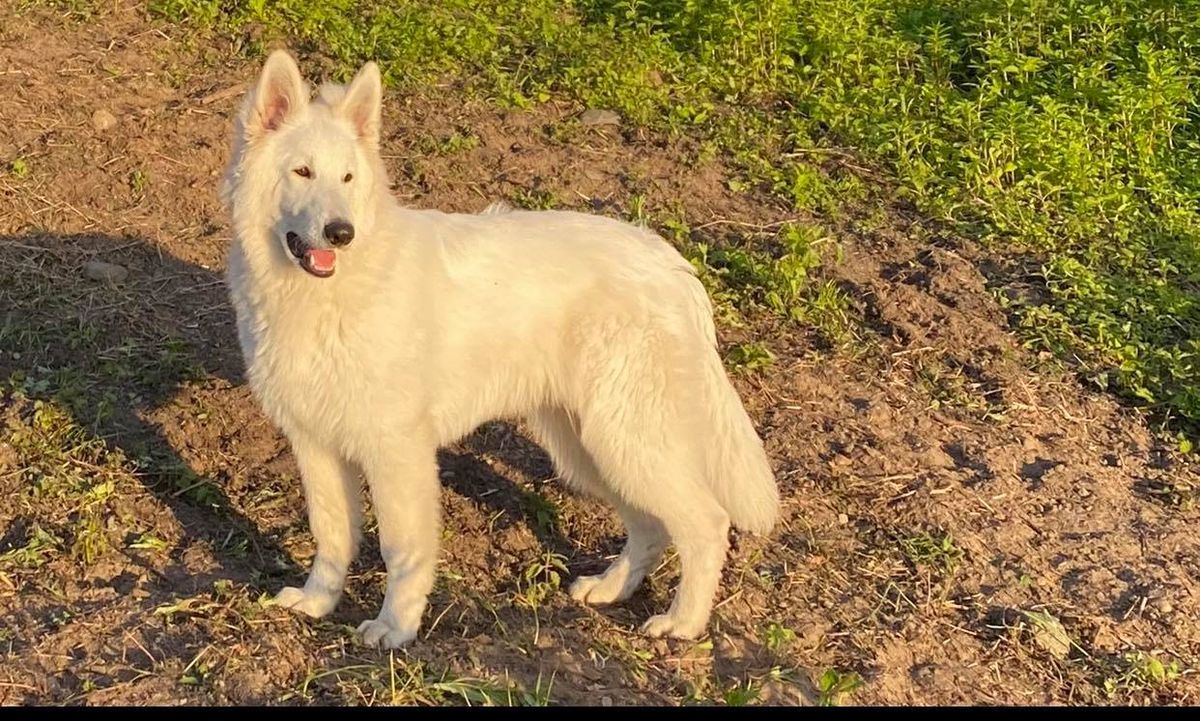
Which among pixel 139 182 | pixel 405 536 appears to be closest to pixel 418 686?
pixel 405 536

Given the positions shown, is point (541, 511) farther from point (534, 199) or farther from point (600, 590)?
point (534, 199)

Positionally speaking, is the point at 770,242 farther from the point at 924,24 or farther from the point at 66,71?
the point at 66,71

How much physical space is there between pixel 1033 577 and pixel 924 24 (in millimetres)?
5011

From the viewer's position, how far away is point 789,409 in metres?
5.85

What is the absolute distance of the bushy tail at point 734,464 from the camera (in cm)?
457

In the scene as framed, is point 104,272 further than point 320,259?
Yes

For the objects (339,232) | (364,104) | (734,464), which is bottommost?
(734,464)

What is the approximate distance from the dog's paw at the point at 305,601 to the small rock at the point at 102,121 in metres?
3.90

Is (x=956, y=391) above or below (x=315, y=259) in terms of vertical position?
below

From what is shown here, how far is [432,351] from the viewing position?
4.20 m

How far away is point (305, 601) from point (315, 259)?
47.6 inches

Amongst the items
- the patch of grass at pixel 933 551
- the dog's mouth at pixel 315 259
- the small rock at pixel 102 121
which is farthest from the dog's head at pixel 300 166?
the small rock at pixel 102 121

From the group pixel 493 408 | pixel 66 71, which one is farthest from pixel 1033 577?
pixel 66 71

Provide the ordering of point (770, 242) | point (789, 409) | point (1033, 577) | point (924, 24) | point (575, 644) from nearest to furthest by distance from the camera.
→ point (575, 644) → point (1033, 577) → point (789, 409) → point (770, 242) → point (924, 24)
